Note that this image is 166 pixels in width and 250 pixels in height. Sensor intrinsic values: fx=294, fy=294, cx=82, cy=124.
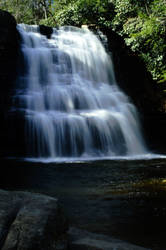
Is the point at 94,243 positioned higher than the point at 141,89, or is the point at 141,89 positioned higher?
the point at 141,89

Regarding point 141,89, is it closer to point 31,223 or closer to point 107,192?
point 107,192

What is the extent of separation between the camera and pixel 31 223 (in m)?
2.25

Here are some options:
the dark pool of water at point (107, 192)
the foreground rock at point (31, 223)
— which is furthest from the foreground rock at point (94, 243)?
the dark pool of water at point (107, 192)

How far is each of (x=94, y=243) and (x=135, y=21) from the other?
50.7ft

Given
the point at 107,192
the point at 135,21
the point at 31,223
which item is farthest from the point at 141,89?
the point at 31,223

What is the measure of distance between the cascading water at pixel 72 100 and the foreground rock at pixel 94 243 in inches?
270

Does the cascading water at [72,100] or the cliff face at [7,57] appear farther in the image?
the cliff face at [7,57]

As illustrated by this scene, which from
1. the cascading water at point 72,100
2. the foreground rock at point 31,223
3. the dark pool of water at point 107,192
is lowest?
the dark pool of water at point 107,192

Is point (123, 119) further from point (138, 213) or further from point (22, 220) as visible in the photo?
point (22, 220)

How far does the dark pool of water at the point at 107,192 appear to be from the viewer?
10.8ft

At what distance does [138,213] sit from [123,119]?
25.4 feet

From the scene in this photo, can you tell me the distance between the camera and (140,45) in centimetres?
1516

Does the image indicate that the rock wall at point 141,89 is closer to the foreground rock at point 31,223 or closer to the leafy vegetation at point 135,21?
the leafy vegetation at point 135,21

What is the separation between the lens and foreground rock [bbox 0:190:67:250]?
7.05ft
